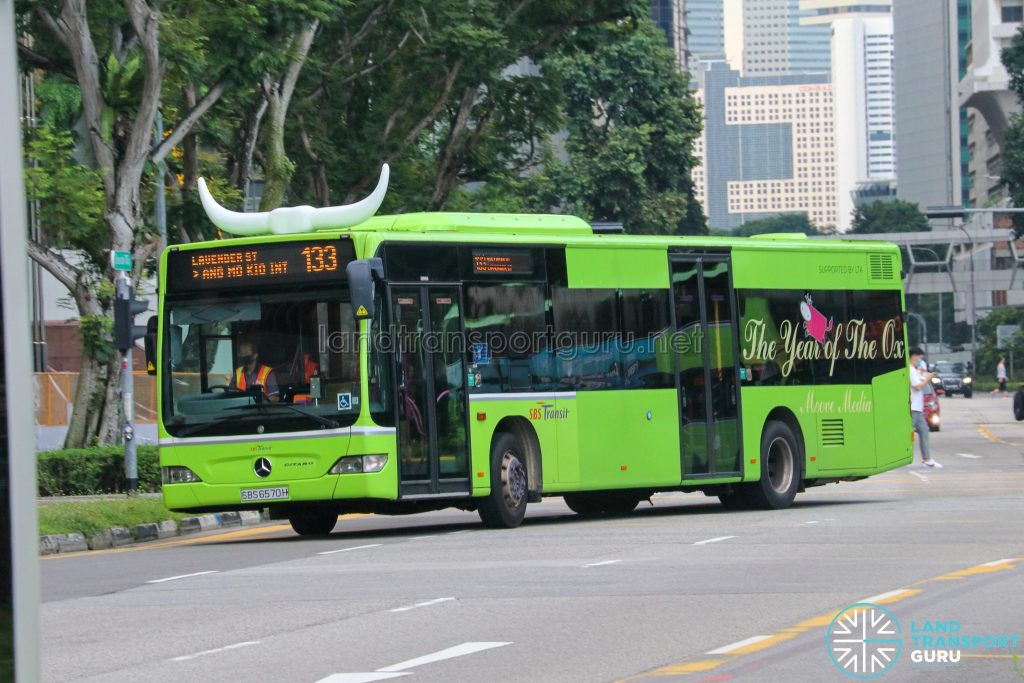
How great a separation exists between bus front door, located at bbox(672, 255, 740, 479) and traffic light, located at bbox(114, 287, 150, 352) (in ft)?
22.8

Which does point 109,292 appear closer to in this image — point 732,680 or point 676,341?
point 676,341

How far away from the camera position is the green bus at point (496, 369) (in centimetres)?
1591

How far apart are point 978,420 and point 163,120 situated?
3062 cm

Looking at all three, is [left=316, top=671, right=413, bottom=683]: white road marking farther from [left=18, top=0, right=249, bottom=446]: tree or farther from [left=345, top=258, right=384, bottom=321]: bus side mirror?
[left=18, top=0, right=249, bottom=446]: tree

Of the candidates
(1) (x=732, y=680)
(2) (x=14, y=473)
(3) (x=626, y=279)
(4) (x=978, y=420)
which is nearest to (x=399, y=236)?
(3) (x=626, y=279)

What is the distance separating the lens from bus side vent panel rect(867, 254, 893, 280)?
2148cm

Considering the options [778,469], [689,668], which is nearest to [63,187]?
[778,469]

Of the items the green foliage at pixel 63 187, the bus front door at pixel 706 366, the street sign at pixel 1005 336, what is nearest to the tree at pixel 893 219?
the street sign at pixel 1005 336

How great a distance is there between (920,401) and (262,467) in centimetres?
1469

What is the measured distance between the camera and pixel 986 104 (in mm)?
137250

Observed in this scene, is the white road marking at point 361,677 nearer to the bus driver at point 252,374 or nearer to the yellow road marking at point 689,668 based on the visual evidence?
the yellow road marking at point 689,668

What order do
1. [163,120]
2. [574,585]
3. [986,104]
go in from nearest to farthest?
[574,585], [163,120], [986,104]

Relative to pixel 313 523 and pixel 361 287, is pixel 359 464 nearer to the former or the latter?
pixel 361 287

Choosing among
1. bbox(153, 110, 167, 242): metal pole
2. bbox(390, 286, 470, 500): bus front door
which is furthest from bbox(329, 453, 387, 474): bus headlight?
bbox(153, 110, 167, 242): metal pole
